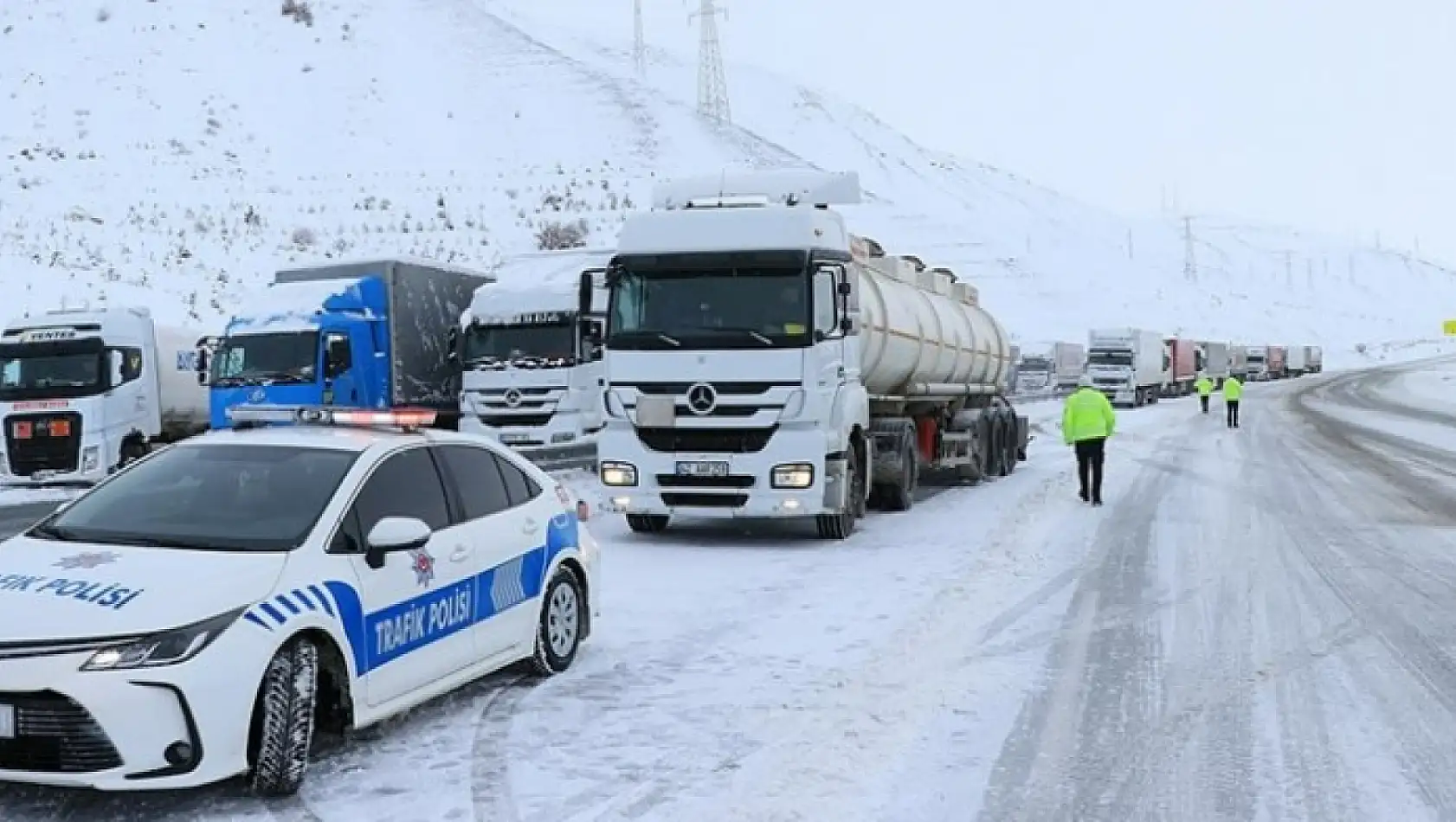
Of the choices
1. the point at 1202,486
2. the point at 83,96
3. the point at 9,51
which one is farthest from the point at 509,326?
the point at 9,51

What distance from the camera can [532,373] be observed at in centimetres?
2148

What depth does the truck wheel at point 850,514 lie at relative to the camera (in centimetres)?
1375

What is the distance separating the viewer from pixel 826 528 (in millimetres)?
13828

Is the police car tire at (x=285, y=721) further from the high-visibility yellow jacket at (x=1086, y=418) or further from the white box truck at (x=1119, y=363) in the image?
the white box truck at (x=1119, y=363)

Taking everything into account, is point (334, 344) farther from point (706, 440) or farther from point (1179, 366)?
point (1179, 366)

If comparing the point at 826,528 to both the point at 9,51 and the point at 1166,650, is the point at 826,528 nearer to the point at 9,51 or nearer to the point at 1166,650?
the point at 1166,650

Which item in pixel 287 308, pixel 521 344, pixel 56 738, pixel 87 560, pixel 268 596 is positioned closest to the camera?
pixel 56 738

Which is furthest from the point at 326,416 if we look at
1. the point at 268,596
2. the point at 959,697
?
the point at 959,697

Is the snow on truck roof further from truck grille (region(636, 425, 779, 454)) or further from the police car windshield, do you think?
the police car windshield

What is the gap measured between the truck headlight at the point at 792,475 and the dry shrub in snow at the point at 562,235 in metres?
37.7

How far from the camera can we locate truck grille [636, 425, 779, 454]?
42.9 ft

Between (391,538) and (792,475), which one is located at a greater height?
(391,538)

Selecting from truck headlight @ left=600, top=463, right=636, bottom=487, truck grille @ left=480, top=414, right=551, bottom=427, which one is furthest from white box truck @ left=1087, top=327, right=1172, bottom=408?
truck headlight @ left=600, top=463, right=636, bottom=487

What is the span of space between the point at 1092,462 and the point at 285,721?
44.7 feet
